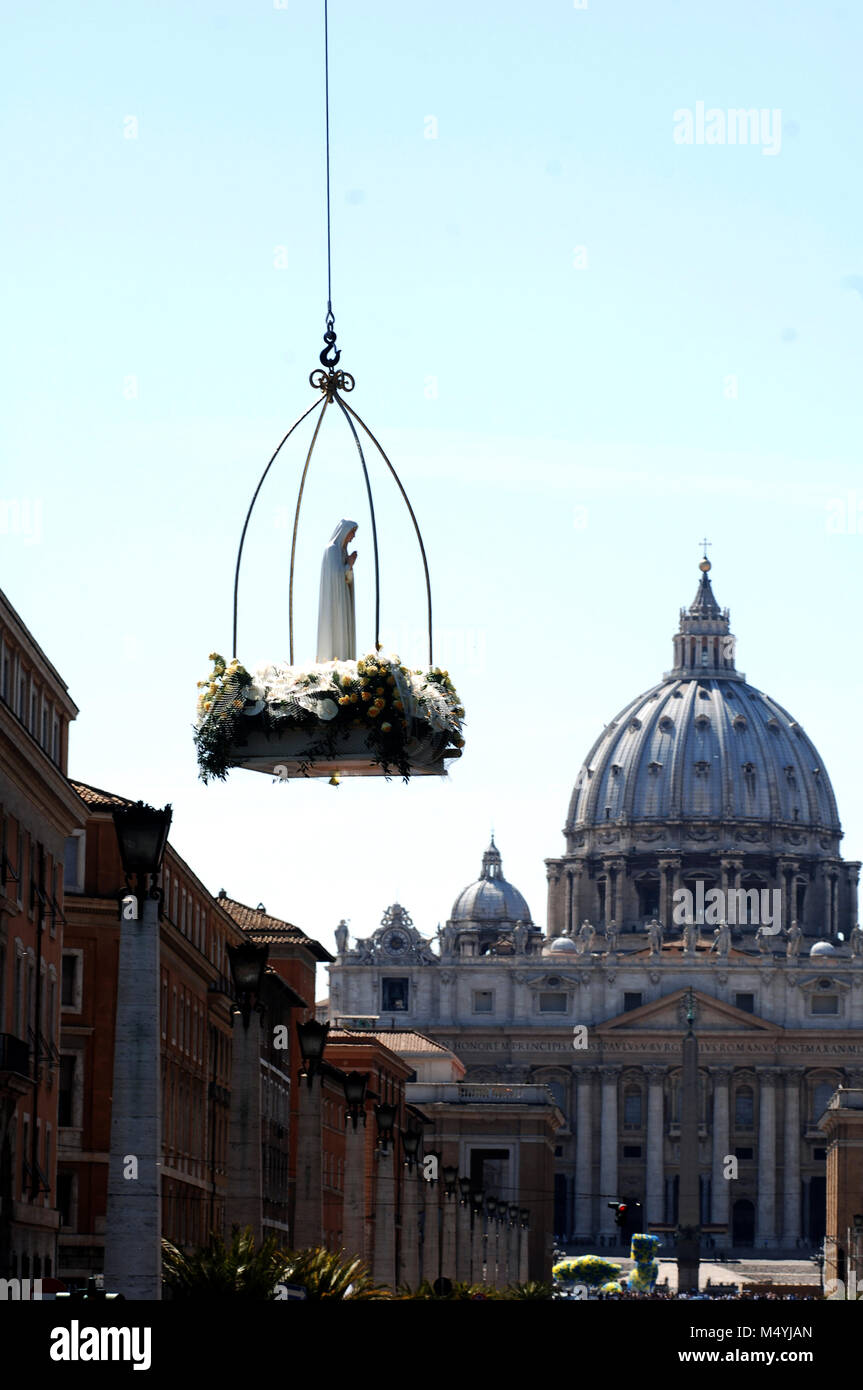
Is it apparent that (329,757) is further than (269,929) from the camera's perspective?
No

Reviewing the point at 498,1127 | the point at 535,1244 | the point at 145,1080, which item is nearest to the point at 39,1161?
the point at 145,1080

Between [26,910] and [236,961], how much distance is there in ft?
47.5

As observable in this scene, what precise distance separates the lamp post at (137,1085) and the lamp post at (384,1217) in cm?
2541

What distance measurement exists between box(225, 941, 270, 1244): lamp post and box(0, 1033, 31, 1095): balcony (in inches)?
290

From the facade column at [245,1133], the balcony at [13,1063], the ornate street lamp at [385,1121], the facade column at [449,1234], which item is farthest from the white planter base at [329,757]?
the facade column at [449,1234]

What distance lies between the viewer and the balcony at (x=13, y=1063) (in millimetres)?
43531

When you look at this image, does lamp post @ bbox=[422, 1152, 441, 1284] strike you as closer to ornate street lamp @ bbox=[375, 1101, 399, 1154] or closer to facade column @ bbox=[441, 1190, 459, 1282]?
ornate street lamp @ bbox=[375, 1101, 399, 1154]

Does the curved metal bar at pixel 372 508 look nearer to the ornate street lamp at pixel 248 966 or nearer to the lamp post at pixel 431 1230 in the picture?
the ornate street lamp at pixel 248 966

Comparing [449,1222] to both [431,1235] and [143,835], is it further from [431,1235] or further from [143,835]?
[143,835]

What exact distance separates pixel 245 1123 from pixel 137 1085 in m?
12.7

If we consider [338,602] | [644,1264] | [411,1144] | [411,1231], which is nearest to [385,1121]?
[411,1144]

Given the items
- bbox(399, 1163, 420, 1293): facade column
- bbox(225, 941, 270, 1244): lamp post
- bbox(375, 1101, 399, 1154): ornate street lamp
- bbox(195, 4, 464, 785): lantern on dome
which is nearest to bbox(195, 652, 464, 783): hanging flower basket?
bbox(195, 4, 464, 785): lantern on dome

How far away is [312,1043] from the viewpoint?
4231 centimetres
